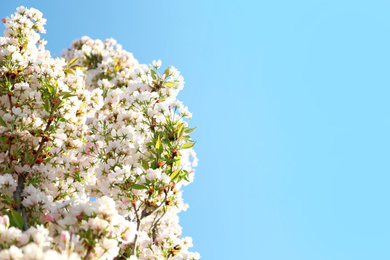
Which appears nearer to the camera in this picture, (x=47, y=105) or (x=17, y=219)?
(x=17, y=219)

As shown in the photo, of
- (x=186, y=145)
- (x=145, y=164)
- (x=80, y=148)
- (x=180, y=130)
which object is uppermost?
(x=80, y=148)

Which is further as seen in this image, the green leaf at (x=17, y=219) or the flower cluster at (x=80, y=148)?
the flower cluster at (x=80, y=148)

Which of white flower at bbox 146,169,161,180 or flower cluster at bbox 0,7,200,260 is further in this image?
white flower at bbox 146,169,161,180

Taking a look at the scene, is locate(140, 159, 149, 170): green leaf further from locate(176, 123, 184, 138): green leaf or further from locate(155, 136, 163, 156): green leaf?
locate(176, 123, 184, 138): green leaf

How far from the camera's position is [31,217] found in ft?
10.4

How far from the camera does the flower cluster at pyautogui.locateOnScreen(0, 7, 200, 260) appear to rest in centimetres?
328

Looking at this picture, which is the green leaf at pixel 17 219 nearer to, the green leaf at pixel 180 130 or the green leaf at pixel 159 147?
the green leaf at pixel 159 147

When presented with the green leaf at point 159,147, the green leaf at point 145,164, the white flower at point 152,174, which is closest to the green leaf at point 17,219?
the white flower at point 152,174

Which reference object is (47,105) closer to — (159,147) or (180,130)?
(159,147)

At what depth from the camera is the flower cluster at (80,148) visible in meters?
3.28

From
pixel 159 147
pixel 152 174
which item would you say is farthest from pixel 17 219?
pixel 159 147

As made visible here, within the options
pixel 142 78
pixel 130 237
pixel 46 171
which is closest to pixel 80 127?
pixel 46 171

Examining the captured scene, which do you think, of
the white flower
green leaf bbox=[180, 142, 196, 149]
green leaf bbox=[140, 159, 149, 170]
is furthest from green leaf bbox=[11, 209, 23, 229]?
green leaf bbox=[180, 142, 196, 149]

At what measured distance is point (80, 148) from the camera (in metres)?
4.89
